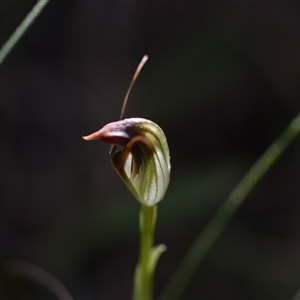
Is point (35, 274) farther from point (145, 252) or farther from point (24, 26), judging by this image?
point (24, 26)

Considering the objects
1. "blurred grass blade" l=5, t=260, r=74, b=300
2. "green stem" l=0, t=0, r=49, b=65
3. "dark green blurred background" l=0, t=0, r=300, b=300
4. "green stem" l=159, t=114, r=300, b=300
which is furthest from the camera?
→ "dark green blurred background" l=0, t=0, r=300, b=300

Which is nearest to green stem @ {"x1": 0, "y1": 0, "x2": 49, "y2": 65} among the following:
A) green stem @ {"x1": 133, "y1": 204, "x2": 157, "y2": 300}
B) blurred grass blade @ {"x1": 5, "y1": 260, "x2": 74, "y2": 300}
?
green stem @ {"x1": 133, "y1": 204, "x2": 157, "y2": 300}

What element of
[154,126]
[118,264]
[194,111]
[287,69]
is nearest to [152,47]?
[194,111]

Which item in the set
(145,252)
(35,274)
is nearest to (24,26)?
(145,252)

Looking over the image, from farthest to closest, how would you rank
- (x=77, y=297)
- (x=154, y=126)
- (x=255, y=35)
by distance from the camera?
(x=255, y=35) < (x=77, y=297) < (x=154, y=126)

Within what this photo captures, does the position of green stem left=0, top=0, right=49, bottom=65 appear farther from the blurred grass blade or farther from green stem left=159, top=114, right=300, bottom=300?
the blurred grass blade

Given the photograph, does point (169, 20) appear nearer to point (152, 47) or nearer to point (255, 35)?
point (152, 47)

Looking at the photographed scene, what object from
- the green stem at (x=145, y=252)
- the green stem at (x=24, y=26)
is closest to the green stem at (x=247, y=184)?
the green stem at (x=145, y=252)

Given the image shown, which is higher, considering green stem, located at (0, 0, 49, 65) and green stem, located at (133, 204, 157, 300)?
green stem, located at (0, 0, 49, 65)
